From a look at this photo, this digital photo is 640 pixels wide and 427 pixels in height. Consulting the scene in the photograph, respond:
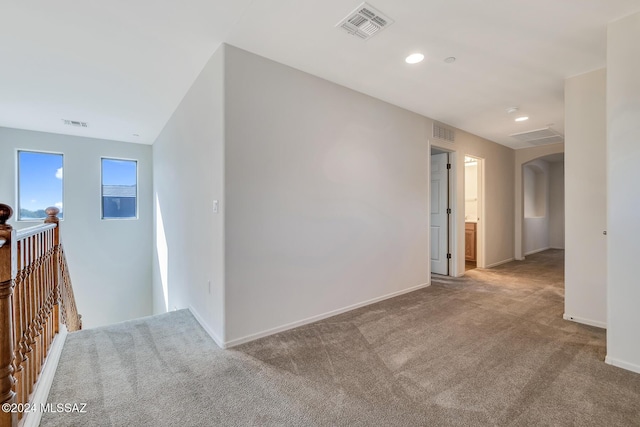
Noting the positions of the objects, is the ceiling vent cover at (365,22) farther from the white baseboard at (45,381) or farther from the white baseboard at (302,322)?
the white baseboard at (45,381)

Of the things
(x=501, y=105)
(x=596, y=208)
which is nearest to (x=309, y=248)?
(x=596, y=208)

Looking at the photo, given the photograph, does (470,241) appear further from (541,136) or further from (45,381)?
(45,381)

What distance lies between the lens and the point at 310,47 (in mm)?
2436

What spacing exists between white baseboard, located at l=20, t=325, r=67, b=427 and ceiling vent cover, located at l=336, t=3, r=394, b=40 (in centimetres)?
316

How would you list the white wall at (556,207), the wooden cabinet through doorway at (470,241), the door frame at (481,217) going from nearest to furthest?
the door frame at (481,217) < the wooden cabinet through doorway at (470,241) < the white wall at (556,207)

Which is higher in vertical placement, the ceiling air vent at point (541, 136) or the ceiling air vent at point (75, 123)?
the ceiling air vent at point (75, 123)

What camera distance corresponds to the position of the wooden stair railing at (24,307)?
121 centimetres

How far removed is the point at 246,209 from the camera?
2477 mm

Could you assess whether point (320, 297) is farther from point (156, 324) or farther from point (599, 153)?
point (599, 153)

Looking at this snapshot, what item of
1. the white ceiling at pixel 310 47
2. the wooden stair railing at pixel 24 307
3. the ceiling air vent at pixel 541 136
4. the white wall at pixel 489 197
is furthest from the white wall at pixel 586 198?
the wooden stair railing at pixel 24 307

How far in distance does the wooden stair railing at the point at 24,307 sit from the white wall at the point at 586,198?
450cm

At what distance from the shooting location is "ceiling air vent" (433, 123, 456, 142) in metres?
4.38

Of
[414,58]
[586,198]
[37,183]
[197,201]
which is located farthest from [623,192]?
[37,183]

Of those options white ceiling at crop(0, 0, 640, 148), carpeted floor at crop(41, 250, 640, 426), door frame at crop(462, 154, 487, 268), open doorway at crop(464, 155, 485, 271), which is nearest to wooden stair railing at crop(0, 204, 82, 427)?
carpeted floor at crop(41, 250, 640, 426)
